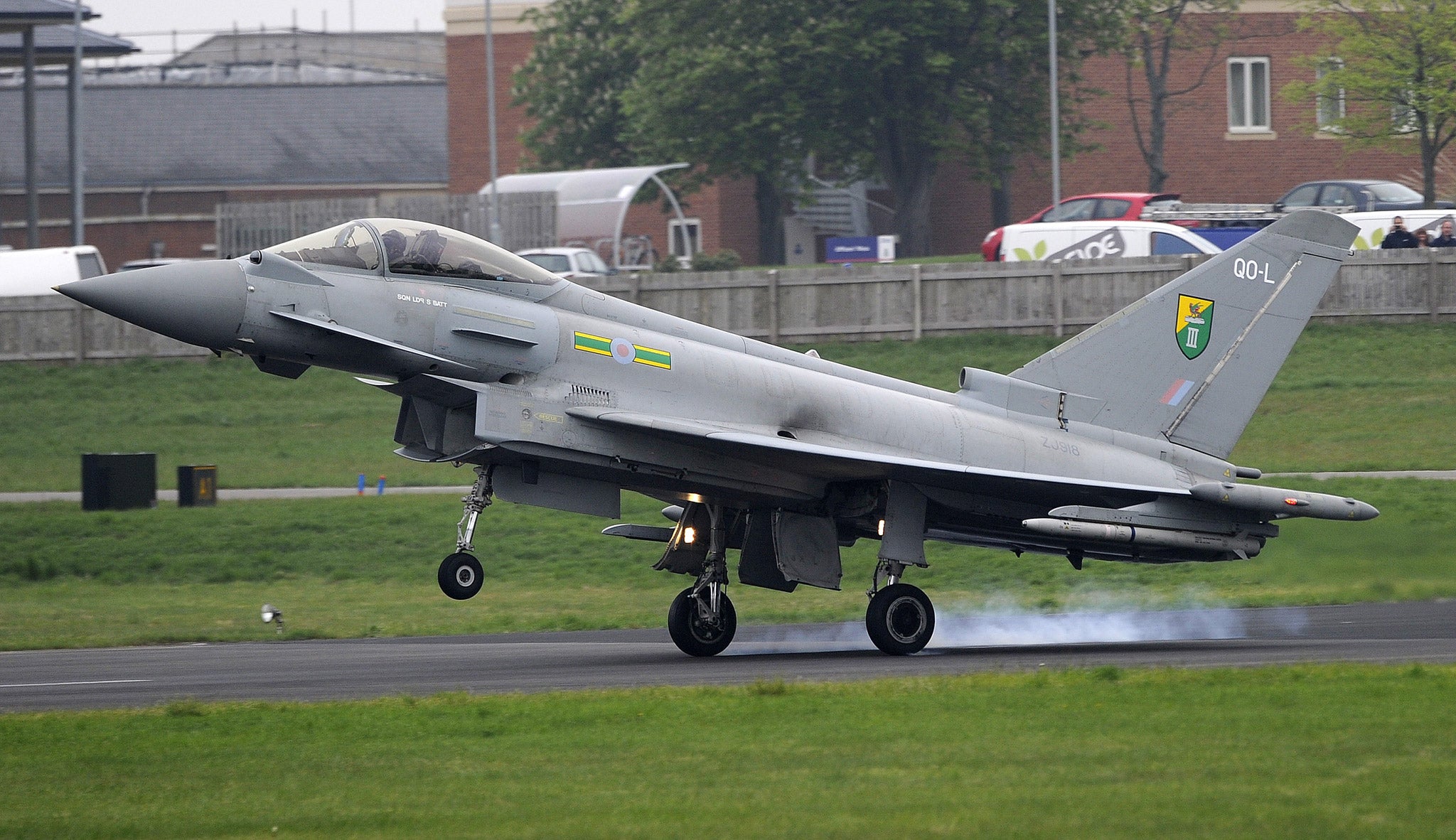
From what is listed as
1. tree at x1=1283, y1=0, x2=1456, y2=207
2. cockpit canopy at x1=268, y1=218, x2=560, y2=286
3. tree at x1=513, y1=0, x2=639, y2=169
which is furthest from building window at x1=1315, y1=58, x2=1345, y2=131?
cockpit canopy at x1=268, y1=218, x2=560, y2=286

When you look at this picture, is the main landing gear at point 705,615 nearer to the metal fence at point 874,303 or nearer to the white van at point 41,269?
the metal fence at point 874,303

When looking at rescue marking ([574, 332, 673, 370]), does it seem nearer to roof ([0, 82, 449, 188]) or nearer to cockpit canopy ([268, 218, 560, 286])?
cockpit canopy ([268, 218, 560, 286])

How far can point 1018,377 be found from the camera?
56.2 feet

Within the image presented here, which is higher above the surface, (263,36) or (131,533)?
(263,36)

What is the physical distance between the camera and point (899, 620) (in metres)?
15.7

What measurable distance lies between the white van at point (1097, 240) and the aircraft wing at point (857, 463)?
2322 cm

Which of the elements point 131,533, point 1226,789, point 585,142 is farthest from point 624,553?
point 585,142

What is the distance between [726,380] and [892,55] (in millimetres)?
41323

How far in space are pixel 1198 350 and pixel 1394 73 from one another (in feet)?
110

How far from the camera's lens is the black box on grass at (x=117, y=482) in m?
26.7

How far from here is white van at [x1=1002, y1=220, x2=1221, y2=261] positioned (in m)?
38.2

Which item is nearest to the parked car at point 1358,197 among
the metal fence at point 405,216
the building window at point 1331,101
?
the building window at point 1331,101

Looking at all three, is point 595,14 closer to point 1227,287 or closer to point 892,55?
point 892,55

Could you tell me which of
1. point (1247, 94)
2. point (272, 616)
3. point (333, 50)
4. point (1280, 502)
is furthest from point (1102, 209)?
point (333, 50)
